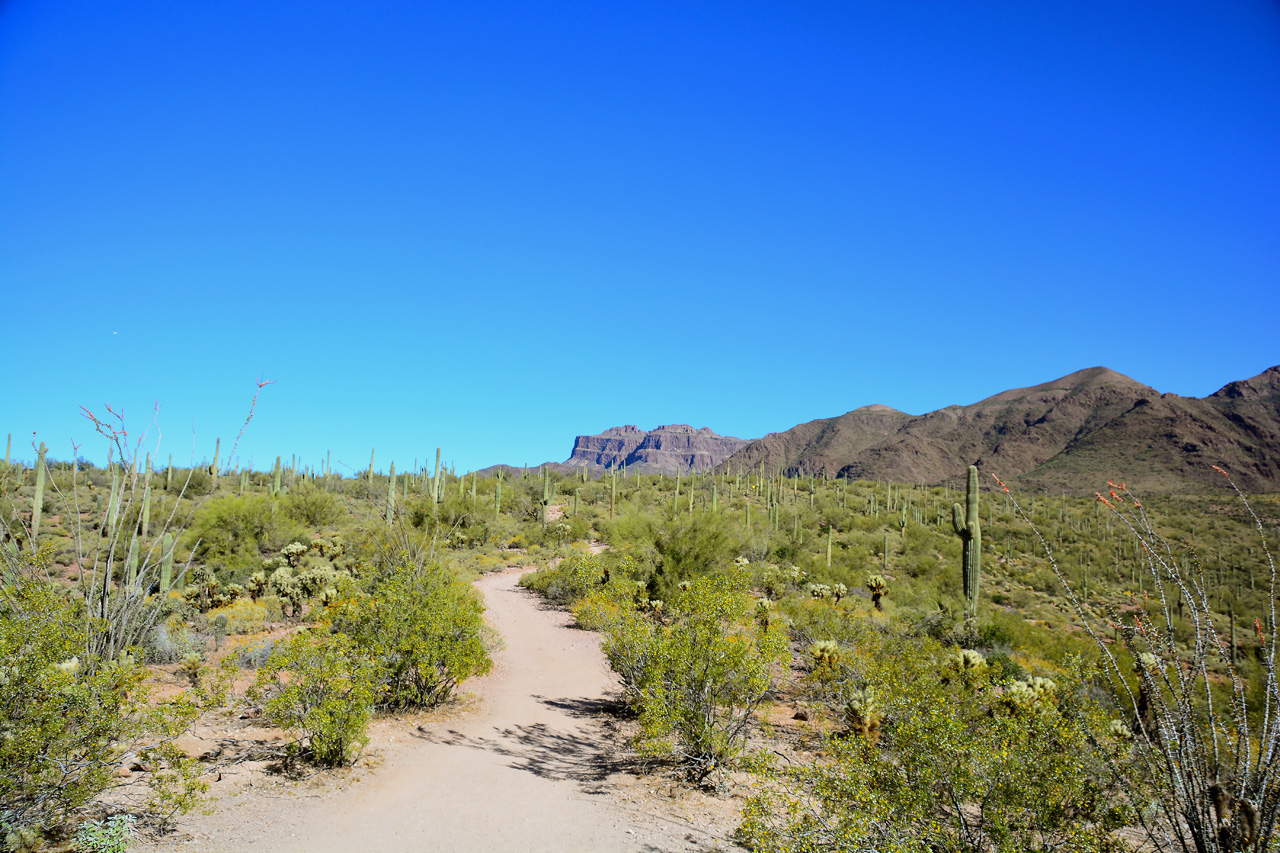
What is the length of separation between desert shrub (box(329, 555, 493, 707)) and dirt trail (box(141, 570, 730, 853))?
0.58 metres

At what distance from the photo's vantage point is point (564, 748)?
880cm

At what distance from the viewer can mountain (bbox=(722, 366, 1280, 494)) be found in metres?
60.3

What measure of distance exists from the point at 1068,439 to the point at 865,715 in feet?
278

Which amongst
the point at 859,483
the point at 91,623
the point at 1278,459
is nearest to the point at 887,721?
the point at 91,623

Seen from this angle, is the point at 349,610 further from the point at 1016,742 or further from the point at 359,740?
the point at 1016,742

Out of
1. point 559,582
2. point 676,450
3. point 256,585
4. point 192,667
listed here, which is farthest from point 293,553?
point 676,450

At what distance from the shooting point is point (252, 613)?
14.8 m

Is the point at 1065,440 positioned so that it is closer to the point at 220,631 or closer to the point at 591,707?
the point at 591,707

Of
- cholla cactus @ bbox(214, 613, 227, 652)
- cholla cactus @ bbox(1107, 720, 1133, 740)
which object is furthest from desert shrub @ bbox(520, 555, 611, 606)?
cholla cactus @ bbox(1107, 720, 1133, 740)

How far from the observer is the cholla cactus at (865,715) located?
27.6 ft

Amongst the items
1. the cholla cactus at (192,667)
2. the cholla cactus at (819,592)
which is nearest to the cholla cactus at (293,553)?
the cholla cactus at (192,667)

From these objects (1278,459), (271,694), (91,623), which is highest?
(1278,459)

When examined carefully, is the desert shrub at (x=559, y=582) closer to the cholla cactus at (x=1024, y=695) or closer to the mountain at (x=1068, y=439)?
the cholla cactus at (x=1024, y=695)

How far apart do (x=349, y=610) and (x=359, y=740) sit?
2.08 m
